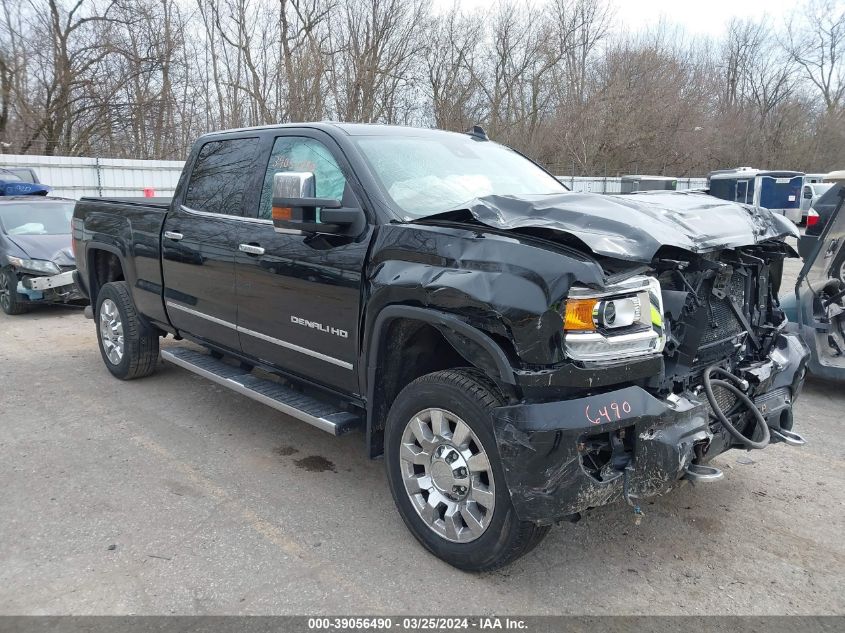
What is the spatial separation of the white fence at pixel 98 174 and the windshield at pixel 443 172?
12.3 meters

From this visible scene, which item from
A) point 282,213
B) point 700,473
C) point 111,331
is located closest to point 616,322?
point 700,473

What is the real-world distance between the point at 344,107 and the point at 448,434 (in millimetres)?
21683

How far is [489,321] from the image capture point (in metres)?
2.76

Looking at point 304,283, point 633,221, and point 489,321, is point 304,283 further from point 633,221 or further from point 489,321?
point 633,221

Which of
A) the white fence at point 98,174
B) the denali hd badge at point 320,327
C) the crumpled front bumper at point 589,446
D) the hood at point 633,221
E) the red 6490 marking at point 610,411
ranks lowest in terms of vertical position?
the crumpled front bumper at point 589,446

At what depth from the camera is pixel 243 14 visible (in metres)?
24.9

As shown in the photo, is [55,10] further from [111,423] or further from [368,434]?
[368,434]

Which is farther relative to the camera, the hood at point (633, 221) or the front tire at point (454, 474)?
the front tire at point (454, 474)

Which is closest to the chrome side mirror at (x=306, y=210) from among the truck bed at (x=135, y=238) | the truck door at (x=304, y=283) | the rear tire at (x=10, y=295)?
the truck door at (x=304, y=283)

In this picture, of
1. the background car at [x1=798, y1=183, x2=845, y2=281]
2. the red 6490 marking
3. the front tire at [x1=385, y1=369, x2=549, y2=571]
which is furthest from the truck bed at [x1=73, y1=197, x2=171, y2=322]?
the background car at [x1=798, y1=183, x2=845, y2=281]

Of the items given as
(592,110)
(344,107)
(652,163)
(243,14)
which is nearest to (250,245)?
(344,107)

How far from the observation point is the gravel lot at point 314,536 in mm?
2895

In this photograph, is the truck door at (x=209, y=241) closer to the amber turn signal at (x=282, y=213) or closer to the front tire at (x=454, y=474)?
the amber turn signal at (x=282, y=213)

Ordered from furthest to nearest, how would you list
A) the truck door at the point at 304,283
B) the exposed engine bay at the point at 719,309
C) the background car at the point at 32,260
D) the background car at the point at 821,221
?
the background car at the point at 32,260 → the background car at the point at 821,221 → the truck door at the point at 304,283 → the exposed engine bay at the point at 719,309
